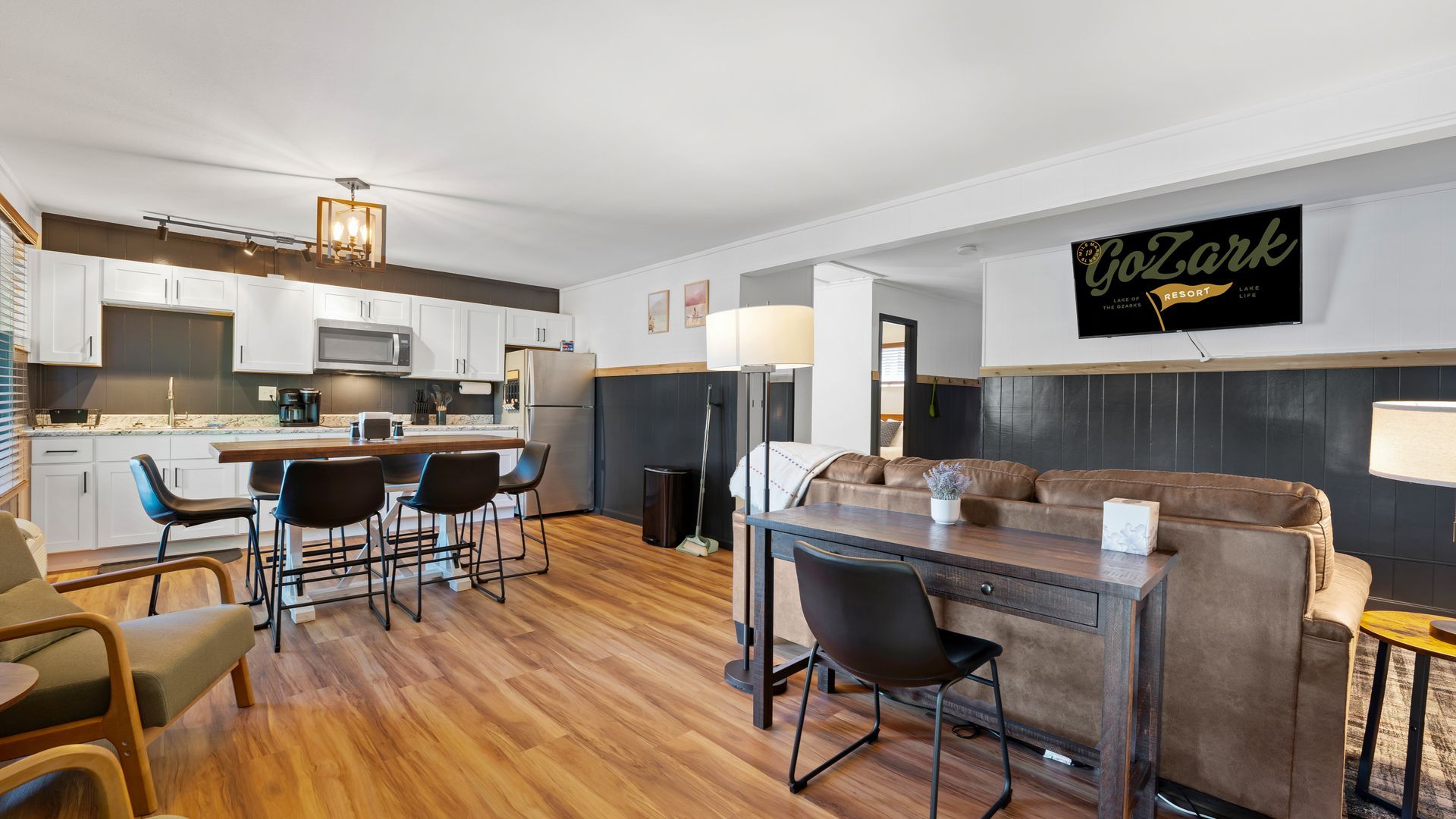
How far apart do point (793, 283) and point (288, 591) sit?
13.5ft

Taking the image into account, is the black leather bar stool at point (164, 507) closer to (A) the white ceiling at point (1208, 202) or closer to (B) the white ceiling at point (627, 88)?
(B) the white ceiling at point (627, 88)

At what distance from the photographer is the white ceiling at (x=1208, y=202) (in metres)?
3.22

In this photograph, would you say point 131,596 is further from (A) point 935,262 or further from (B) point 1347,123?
(B) point 1347,123

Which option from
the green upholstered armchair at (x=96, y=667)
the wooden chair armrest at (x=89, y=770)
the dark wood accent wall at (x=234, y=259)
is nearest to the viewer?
the wooden chair armrest at (x=89, y=770)

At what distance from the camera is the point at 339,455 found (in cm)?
328

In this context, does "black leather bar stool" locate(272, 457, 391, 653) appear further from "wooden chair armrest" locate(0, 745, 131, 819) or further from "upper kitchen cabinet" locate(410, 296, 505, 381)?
"upper kitchen cabinet" locate(410, 296, 505, 381)

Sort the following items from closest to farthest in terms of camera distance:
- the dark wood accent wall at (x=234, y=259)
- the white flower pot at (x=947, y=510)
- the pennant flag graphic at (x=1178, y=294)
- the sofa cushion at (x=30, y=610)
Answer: the sofa cushion at (x=30, y=610), the white flower pot at (x=947, y=510), the pennant flag graphic at (x=1178, y=294), the dark wood accent wall at (x=234, y=259)

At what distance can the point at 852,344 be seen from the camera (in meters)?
6.68

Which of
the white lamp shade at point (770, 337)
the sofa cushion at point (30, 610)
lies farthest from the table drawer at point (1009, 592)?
the sofa cushion at point (30, 610)

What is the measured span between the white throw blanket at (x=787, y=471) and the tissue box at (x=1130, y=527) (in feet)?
3.93

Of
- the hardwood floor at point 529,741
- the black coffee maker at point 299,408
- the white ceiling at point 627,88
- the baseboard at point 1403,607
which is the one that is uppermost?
the white ceiling at point 627,88

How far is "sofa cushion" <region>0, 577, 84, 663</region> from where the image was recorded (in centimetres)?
179

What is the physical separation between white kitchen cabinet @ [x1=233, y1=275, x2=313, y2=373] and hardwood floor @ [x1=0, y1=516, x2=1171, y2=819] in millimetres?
2520

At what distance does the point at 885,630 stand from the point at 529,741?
135cm
